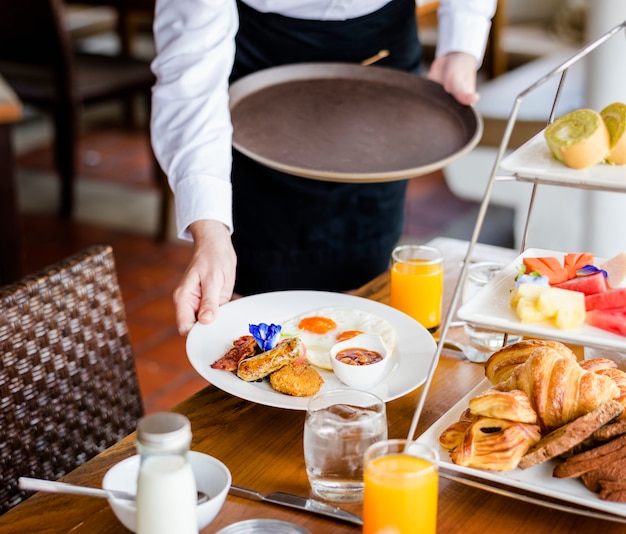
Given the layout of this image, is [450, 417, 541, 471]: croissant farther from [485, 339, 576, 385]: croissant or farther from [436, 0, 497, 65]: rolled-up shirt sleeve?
[436, 0, 497, 65]: rolled-up shirt sleeve

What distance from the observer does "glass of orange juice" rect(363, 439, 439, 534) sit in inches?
34.8

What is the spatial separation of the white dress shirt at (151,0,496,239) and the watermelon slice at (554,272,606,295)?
62 centimetres

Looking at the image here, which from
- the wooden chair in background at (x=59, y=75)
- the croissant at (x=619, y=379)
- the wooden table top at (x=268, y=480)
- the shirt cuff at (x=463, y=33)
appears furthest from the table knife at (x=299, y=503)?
the wooden chair in background at (x=59, y=75)

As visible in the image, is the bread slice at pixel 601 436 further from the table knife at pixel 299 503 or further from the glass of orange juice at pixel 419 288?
the glass of orange juice at pixel 419 288

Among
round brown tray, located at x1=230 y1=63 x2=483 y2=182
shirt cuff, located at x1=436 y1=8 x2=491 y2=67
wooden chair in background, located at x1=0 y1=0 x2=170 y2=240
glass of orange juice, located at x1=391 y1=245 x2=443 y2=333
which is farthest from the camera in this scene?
wooden chair in background, located at x1=0 y1=0 x2=170 y2=240

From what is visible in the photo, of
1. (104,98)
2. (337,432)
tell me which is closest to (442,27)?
(337,432)

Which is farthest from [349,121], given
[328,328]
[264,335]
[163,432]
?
[163,432]

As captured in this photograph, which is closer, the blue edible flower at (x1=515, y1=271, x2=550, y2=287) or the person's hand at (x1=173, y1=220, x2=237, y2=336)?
the blue edible flower at (x1=515, y1=271, x2=550, y2=287)

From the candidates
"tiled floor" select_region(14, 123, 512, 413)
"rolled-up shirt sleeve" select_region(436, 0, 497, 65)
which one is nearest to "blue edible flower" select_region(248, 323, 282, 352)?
"rolled-up shirt sleeve" select_region(436, 0, 497, 65)

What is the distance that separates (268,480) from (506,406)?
11.6 inches

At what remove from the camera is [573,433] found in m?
0.98

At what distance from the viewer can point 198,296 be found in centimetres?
137

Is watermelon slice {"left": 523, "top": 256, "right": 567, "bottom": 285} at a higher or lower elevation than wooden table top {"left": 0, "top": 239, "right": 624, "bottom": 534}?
higher

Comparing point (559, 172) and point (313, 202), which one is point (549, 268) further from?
point (313, 202)
